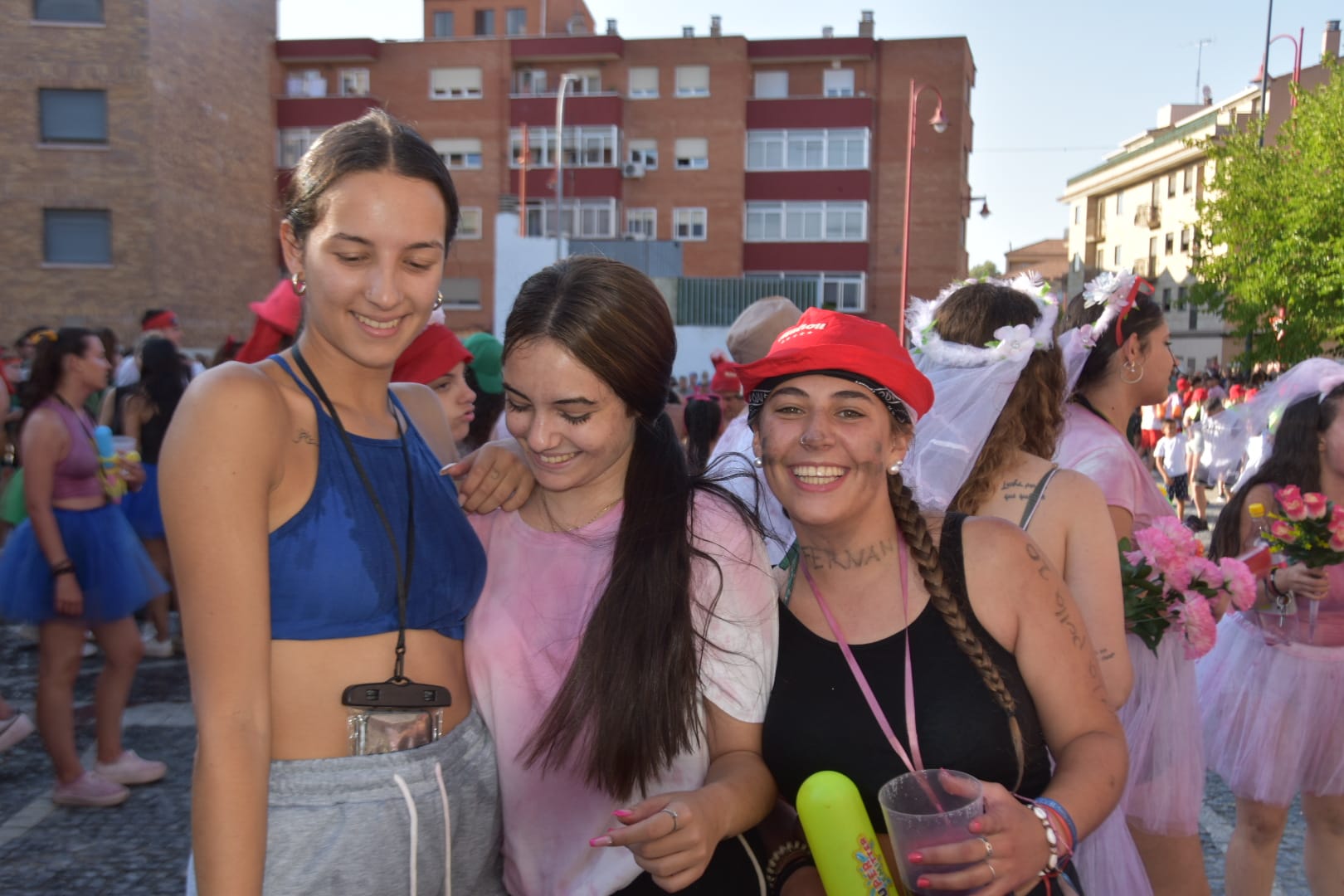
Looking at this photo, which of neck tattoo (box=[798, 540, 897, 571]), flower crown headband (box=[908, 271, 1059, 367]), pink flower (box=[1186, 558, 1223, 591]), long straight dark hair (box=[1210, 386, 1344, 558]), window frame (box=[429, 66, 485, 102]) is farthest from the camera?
window frame (box=[429, 66, 485, 102])

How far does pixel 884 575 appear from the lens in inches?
84.0

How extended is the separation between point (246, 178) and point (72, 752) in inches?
1331

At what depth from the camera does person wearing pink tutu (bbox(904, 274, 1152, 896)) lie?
2.65 meters

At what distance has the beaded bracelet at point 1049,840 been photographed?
1787 millimetres

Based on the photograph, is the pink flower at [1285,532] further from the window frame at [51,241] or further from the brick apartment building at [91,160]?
the window frame at [51,241]

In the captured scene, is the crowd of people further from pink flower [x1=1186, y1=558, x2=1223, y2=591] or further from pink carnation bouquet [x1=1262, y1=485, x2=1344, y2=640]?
pink carnation bouquet [x1=1262, y1=485, x2=1344, y2=640]

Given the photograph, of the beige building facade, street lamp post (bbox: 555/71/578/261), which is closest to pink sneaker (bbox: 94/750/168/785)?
street lamp post (bbox: 555/71/578/261)

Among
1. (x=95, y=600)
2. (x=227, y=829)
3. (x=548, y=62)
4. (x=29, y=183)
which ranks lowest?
(x=95, y=600)

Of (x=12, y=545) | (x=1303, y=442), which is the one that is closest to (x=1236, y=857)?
(x=1303, y=442)

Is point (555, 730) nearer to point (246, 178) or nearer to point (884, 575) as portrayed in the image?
point (884, 575)

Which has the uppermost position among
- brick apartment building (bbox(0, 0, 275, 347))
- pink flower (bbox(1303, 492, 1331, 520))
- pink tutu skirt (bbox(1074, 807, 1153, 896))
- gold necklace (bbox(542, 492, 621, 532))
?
brick apartment building (bbox(0, 0, 275, 347))

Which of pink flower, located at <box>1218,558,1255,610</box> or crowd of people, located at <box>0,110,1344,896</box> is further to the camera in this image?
pink flower, located at <box>1218,558,1255,610</box>

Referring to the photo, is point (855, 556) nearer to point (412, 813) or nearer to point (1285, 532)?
point (412, 813)

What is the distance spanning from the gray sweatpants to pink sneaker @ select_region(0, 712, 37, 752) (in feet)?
13.8
